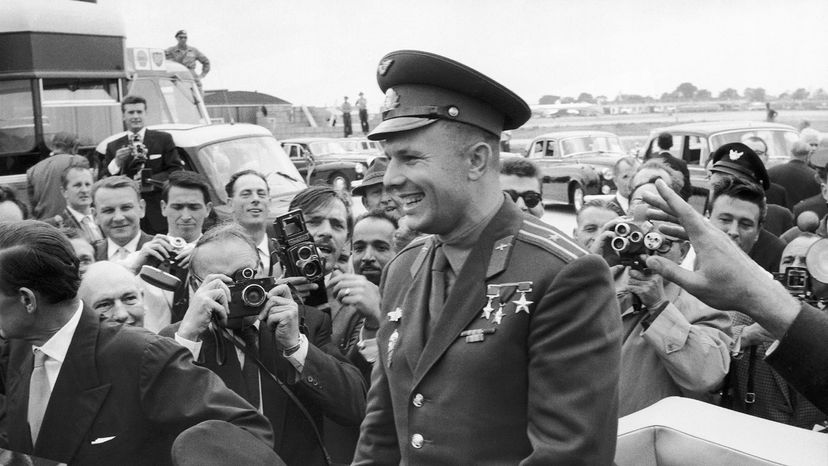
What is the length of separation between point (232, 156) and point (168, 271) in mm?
5713

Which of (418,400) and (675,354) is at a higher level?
(418,400)

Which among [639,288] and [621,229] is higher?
[621,229]

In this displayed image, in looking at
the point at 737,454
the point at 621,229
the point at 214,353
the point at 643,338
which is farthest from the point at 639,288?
the point at 214,353

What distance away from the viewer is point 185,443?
5.65 ft

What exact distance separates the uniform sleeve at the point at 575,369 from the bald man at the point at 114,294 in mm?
2442

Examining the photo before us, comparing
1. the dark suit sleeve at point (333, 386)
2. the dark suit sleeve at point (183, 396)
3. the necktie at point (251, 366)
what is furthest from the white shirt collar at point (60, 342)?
the dark suit sleeve at point (333, 386)

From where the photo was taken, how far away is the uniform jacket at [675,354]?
11.6 ft

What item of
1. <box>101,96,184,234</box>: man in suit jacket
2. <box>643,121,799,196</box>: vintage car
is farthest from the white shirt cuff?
<box>643,121,799,196</box>: vintage car

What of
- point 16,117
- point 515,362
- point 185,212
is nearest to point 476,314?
point 515,362

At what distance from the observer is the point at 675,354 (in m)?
3.54

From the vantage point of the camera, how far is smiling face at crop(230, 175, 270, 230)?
6305mm

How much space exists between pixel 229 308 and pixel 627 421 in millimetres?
1613

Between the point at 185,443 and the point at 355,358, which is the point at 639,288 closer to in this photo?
the point at 355,358

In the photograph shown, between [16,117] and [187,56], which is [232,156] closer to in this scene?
[16,117]
